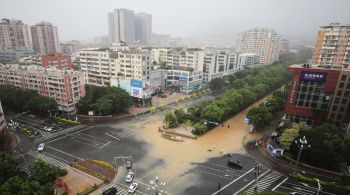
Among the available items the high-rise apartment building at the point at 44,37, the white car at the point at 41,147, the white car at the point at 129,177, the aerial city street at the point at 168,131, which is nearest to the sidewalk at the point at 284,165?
the aerial city street at the point at 168,131

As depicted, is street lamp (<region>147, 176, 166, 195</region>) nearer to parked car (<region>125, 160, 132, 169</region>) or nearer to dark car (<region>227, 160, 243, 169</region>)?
parked car (<region>125, 160, 132, 169</region>)

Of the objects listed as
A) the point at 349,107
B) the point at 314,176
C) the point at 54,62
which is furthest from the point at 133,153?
the point at 54,62

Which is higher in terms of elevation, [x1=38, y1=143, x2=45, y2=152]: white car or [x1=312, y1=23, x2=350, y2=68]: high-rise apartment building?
[x1=312, y1=23, x2=350, y2=68]: high-rise apartment building

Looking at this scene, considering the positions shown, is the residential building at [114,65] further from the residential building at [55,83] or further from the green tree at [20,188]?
the green tree at [20,188]

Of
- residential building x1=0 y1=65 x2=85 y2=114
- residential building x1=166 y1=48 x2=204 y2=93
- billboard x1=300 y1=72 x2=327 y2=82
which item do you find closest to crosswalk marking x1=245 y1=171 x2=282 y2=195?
billboard x1=300 y1=72 x2=327 y2=82

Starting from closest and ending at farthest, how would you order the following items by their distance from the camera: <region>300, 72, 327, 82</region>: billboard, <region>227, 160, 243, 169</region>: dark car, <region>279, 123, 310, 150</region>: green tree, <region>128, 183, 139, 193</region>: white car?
<region>128, 183, 139, 193</region>: white car
<region>227, 160, 243, 169</region>: dark car
<region>279, 123, 310, 150</region>: green tree
<region>300, 72, 327, 82</region>: billboard

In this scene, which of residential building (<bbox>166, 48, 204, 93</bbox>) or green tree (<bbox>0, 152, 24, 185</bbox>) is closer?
green tree (<bbox>0, 152, 24, 185</bbox>)

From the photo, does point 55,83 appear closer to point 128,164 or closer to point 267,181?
point 128,164

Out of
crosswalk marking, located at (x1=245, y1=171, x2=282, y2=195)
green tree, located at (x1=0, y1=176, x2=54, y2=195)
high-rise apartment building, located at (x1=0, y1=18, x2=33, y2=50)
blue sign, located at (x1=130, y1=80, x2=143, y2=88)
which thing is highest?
high-rise apartment building, located at (x1=0, y1=18, x2=33, y2=50)
